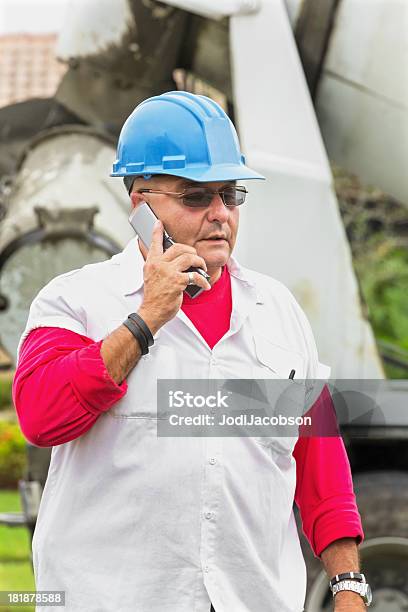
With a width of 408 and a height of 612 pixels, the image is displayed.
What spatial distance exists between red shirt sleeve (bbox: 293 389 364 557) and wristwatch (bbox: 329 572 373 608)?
7 centimetres

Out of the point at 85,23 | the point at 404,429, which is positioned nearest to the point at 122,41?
the point at 85,23

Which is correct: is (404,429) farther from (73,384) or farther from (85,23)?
(73,384)

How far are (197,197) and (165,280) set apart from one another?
0.77 ft

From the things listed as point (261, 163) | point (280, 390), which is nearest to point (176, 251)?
point (280, 390)

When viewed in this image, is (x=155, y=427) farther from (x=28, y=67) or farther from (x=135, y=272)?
(x=28, y=67)

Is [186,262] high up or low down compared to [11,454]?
up

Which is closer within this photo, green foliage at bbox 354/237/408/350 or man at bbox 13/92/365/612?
man at bbox 13/92/365/612

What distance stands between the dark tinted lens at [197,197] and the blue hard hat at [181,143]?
0.13 ft

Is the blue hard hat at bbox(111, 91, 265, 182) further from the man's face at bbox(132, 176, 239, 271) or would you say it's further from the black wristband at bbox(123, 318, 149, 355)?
the black wristband at bbox(123, 318, 149, 355)

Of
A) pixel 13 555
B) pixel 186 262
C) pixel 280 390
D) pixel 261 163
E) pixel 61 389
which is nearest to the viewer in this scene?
pixel 61 389

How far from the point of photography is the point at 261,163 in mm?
4109

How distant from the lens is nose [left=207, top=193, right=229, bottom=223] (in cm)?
221

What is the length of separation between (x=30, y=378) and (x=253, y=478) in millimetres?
484

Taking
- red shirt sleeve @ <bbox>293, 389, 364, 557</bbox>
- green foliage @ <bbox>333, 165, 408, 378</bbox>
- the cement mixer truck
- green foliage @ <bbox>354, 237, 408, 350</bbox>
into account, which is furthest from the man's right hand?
green foliage @ <bbox>354, 237, 408, 350</bbox>
